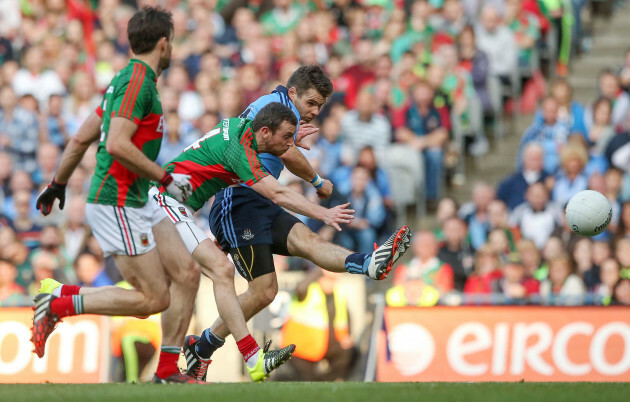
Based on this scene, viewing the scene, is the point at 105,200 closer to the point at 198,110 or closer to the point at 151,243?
the point at 151,243

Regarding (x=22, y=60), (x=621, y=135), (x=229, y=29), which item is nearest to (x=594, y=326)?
(x=621, y=135)

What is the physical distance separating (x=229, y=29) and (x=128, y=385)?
1019 cm

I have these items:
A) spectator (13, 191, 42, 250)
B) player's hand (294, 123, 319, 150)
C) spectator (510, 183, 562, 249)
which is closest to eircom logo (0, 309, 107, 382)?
spectator (13, 191, 42, 250)

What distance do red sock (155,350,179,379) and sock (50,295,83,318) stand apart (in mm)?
781

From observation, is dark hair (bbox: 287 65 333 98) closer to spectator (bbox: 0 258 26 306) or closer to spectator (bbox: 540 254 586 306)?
spectator (bbox: 540 254 586 306)

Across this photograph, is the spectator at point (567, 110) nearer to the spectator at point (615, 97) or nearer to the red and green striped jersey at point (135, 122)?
the spectator at point (615, 97)

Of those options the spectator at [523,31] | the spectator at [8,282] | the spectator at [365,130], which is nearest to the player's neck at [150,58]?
the spectator at [8,282]

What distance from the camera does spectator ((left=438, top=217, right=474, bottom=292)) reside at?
13242 millimetres

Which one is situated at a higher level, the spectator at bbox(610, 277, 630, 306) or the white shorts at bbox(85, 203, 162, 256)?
the white shorts at bbox(85, 203, 162, 256)

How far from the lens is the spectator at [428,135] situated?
15.1m

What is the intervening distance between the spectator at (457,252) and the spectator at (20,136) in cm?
602

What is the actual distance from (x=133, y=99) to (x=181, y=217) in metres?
1.33

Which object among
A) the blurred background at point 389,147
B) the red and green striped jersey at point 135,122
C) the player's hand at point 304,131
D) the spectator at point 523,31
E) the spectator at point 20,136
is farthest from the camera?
the spectator at point 523,31

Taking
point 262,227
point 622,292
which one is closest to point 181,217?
point 262,227
